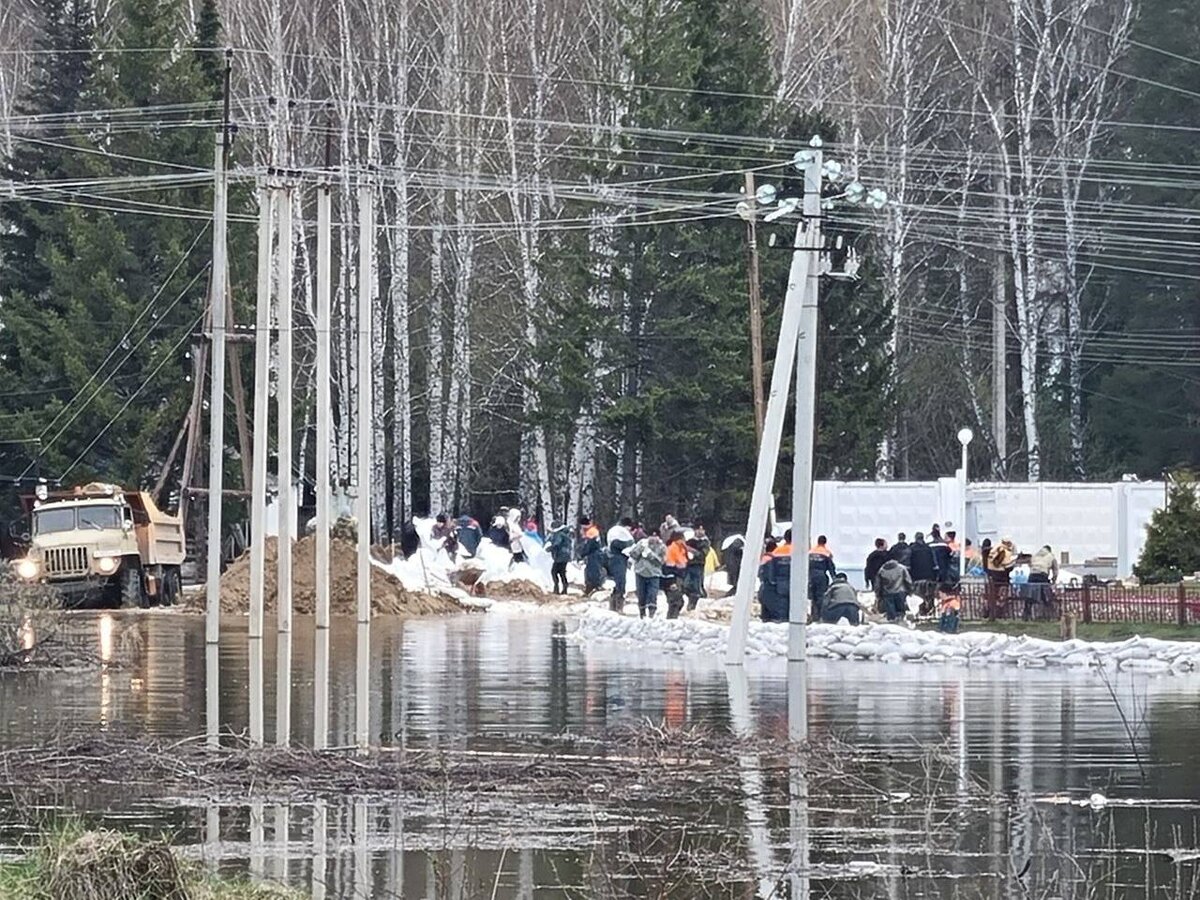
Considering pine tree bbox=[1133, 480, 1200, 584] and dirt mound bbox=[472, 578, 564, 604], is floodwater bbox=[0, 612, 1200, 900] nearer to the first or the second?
pine tree bbox=[1133, 480, 1200, 584]

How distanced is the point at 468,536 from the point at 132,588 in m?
10.0

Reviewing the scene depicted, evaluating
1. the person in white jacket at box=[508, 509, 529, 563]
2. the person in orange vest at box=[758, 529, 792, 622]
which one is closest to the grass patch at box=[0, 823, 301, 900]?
the person in orange vest at box=[758, 529, 792, 622]

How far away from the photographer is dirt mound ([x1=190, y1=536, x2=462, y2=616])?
46469mm

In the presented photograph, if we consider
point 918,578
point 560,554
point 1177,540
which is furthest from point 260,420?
point 560,554

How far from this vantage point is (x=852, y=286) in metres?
62.0

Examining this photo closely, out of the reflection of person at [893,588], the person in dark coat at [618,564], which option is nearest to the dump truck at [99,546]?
the person in dark coat at [618,564]

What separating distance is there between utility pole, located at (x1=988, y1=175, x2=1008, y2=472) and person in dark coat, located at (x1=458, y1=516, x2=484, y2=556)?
15.6m

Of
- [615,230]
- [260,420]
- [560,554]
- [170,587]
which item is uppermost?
Answer: [615,230]

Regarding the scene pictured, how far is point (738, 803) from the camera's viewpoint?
14.9m

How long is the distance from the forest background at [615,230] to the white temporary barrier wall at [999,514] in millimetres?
13762

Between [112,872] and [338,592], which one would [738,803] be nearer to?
[112,872]

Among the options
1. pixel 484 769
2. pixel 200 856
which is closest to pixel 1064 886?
pixel 200 856

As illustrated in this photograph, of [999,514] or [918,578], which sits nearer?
[918,578]

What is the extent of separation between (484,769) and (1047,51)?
53.0m
